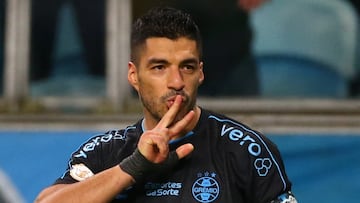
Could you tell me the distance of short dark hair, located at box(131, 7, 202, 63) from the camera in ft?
9.34

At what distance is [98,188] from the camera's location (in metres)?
2.78

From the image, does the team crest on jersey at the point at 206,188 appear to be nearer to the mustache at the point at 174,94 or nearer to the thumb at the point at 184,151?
the thumb at the point at 184,151

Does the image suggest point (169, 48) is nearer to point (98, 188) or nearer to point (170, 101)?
point (170, 101)

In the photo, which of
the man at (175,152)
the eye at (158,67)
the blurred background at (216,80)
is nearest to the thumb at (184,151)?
the man at (175,152)

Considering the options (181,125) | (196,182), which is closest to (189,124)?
(181,125)

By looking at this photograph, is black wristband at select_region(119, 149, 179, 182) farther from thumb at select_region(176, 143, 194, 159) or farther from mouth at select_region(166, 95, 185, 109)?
mouth at select_region(166, 95, 185, 109)

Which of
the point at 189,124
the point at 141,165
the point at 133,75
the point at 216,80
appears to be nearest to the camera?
the point at 141,165

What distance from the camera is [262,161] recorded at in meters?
2.80

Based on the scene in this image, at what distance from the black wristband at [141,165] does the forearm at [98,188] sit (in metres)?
0.02

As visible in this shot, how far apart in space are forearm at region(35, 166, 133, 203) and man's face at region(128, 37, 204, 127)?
0.75 feet

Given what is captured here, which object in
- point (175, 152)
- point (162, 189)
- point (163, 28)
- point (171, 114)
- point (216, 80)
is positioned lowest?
point (216, 80)

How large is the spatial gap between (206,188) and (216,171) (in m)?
0.07

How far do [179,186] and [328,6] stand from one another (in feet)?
11.4

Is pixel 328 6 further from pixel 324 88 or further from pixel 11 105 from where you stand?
pixel 11 105
